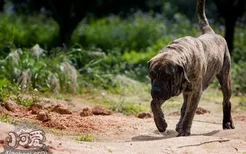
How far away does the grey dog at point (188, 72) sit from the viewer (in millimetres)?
7930

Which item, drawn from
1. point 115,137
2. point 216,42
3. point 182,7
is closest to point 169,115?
point 216,42

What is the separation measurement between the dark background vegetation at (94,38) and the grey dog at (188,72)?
2.61m

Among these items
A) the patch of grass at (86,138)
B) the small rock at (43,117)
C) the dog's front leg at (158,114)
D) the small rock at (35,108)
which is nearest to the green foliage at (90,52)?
the small rock at (35,108)

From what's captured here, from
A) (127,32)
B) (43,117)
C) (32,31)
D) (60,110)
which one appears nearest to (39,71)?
(60,110)

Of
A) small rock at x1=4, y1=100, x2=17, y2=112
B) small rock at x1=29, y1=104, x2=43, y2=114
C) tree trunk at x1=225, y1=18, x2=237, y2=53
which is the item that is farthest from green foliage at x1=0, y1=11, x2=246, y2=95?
small rock at x1=29, y1=104, x2=43, y2=114

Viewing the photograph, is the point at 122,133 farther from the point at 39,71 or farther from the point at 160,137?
the point at 39,71

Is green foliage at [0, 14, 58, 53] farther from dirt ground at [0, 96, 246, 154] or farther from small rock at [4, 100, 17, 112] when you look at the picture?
dirt ground at [0, 96, 246, 154]

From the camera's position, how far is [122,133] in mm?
8617

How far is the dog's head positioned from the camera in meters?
7.91

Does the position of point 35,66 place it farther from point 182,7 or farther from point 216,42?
point 182,7

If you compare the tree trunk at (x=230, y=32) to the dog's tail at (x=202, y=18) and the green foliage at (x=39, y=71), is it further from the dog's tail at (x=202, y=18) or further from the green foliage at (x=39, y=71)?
the dog's tail at (x=202, y=18)

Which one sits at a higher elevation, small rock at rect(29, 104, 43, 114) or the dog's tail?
the dog's tail

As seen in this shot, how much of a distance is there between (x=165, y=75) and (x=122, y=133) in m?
1.10

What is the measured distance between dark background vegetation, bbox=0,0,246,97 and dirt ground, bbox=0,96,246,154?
1212mm
